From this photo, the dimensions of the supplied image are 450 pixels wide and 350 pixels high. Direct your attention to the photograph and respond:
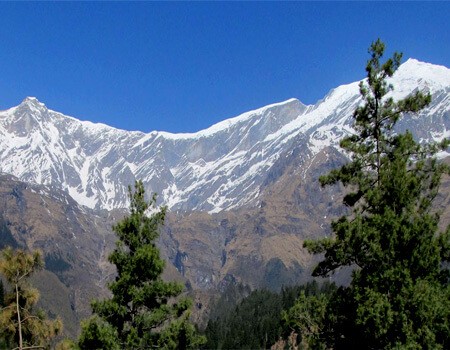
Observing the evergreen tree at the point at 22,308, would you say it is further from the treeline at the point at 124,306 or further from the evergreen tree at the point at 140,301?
the evergreen tree at the point at 140,301

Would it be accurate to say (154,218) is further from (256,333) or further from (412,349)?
(256,333)

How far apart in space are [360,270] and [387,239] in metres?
2.13

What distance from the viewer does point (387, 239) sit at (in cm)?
2192

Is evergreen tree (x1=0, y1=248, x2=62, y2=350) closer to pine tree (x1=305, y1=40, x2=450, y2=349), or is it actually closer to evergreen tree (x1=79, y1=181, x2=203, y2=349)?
evergreen tree (x1=79, y1=181, x2=203, y2=349)

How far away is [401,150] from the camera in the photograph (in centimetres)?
2491

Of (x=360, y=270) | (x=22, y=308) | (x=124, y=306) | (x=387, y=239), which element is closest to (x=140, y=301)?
(x=124, y=306)

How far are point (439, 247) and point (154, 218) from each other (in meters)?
12.3

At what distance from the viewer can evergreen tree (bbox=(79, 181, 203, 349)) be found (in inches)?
1003

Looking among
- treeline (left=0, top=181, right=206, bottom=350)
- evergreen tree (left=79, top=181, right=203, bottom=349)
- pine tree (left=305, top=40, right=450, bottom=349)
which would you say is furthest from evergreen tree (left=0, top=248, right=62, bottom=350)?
→ pine tree (left=305, top=40, right=450, bottom=349)

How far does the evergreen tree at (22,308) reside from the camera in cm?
2504

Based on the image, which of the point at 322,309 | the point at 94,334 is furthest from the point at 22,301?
the point at 322,309

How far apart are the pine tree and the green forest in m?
0.04

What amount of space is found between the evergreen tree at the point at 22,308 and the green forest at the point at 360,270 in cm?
5

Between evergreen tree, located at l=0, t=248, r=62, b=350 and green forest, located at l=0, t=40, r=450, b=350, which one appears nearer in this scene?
green forest, located at l=0, t=40, r=450, b=350
